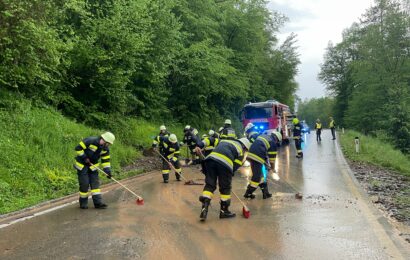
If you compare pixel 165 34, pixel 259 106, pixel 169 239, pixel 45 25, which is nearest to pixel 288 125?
pixel 259 106

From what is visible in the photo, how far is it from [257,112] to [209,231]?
1919 centimetres

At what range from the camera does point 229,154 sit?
8102mm

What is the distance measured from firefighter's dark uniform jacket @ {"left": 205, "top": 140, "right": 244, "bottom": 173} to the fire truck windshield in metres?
17.2

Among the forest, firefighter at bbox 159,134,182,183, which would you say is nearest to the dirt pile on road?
firefighter at bbox 159,134,182,183

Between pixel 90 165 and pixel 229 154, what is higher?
→ pixel 229 154

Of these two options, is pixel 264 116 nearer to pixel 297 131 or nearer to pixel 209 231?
pixel 297 131

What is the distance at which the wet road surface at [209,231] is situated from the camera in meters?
5.73

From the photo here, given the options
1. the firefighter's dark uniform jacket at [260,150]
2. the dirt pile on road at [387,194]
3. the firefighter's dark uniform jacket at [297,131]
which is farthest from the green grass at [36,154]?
the firefighter's dark uniform jacket at [297,131]

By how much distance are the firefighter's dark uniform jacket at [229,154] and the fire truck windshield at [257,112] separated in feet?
56.3

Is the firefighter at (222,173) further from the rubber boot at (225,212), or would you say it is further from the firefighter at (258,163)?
the firefighter at (258,163)

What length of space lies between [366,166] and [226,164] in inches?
433

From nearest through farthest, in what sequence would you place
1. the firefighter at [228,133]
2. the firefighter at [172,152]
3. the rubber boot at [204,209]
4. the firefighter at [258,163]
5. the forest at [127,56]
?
1. the rubber boot at [204,209]
2. the firefighter at [228,133]
3. the firefighter at [258,163]
4. the forest at [127,56]
5. the firefighter at [172,152]

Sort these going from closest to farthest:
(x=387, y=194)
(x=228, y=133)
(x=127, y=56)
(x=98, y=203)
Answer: (x=98, y=203) → (x=228, y=133) → (x=387, y=194) → (x=127, y=56)

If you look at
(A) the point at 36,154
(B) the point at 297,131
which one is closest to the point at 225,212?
(A) the point at 36,154
